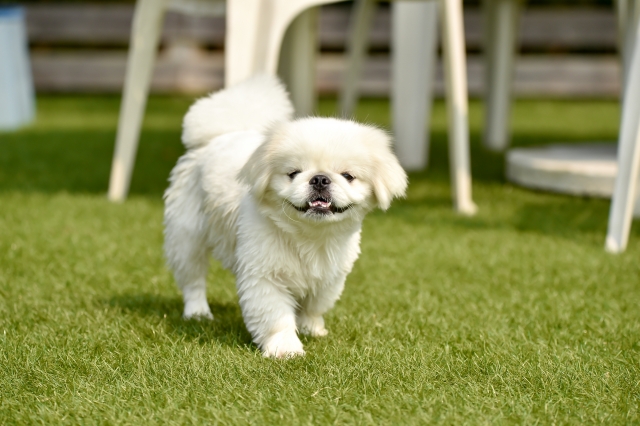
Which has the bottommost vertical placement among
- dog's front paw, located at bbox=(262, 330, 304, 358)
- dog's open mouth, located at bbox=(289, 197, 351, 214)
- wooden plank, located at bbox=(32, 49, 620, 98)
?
wooden plank, located at bbox=(32, 49, 620, 98)

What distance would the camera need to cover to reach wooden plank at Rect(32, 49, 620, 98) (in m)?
8.41

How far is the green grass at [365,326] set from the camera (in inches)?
62.8

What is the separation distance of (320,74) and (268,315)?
6903 mm

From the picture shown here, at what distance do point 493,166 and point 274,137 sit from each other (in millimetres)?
3079

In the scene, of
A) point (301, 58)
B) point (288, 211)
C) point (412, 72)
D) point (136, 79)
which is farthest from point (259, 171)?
point (301, 58)

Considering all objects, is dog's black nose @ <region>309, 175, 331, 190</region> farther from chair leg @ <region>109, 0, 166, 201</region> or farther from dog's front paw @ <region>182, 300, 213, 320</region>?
chair leg @ <region>109, 0, 166, 201</region>

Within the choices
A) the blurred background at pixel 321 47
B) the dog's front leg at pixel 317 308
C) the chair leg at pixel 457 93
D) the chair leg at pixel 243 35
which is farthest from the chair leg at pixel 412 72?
the blurred background at pixel 321 47

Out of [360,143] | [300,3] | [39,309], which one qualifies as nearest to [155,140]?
[300,3]

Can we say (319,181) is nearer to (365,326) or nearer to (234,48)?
(365,326)

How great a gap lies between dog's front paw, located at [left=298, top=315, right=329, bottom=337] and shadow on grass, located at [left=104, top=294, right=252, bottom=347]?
13cm

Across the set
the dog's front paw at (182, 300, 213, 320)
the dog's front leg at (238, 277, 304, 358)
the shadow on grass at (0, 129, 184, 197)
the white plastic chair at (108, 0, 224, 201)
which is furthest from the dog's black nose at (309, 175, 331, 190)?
the shadow on grass at (0, 129, 184, 197)

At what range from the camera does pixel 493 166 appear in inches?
189

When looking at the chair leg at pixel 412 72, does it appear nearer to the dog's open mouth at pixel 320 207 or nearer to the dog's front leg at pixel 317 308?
the dog's front leg at pixel 317 308

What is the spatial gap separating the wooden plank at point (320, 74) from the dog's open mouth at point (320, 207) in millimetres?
6731
